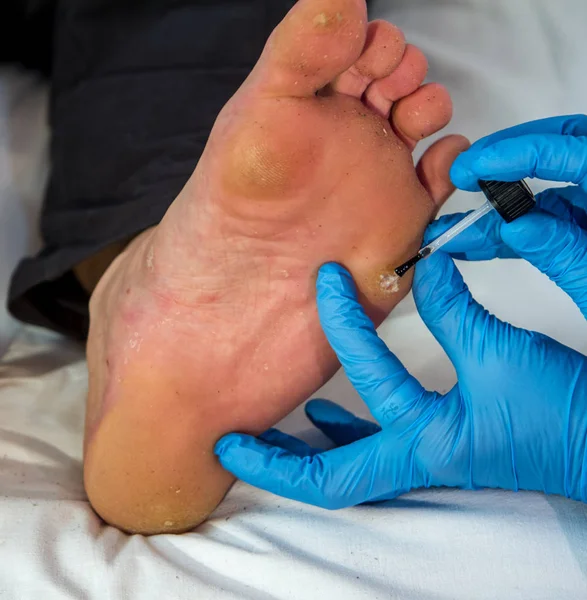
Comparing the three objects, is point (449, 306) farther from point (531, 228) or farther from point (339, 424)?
point (339, 424)

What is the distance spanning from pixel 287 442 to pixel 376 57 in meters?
0.42

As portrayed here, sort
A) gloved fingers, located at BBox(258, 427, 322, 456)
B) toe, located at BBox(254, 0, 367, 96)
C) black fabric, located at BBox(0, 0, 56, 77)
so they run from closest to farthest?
toe, located at BBox(254, 0, 367, 96), gloved fingers, located at BBox(258, 427, 322, 456), black fabric, located at BBox(0, 0, 56, 77)

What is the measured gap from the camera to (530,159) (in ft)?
1.82

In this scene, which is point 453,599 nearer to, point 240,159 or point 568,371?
point 568,371

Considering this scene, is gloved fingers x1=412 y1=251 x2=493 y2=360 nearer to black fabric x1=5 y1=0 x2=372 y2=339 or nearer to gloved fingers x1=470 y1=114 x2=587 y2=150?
gloved fingers x1=470 y1=114 x2=587 y2=150

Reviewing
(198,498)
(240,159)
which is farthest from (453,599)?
(240,159)

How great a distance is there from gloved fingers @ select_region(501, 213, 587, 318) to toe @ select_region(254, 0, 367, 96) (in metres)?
0.22

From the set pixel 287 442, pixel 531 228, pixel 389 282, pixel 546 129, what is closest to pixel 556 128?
pixel 546 129

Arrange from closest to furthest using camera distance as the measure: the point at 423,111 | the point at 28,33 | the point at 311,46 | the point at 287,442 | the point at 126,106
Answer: the point at 311,46, the point at 423,111, the point at 287,442, the point at 126,106, the point at 28,33

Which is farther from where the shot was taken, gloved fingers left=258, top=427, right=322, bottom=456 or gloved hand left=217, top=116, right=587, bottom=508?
gloved fingers left=258, top=427, right=322, bottom=456

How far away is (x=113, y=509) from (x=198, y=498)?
0.29 feet

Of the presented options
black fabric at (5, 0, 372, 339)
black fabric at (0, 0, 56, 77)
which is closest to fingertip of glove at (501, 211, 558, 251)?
black fabric at (5, 0, 372, 339)

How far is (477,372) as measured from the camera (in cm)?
60

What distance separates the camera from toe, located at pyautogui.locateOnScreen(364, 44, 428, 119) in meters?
0.60
